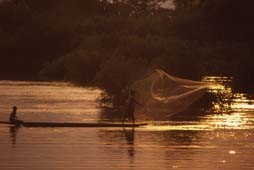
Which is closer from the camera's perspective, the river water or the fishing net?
the river water

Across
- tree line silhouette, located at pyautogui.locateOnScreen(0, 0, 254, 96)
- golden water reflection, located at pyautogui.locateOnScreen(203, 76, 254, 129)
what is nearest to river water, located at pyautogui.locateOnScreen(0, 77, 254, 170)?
golden water reflection, located at pyautogui.locateOnScreen(203, 76, 254, 129)

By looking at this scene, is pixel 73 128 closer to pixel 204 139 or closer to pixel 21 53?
pixel 204 139

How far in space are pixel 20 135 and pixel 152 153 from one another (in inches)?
192

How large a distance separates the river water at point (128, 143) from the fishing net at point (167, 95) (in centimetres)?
75

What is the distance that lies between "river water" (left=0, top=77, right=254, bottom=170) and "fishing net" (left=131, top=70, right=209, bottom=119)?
29.4 inches

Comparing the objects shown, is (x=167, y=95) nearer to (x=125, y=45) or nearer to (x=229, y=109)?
(x=229, y=109)

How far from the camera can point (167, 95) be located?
3275 cm

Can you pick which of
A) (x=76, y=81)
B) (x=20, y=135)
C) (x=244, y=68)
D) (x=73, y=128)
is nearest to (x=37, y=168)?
(x=20, y=135)

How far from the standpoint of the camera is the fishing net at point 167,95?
32.2m

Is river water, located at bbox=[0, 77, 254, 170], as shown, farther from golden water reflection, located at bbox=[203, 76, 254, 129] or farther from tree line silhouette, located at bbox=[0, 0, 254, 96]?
tree line silhouette, located at bbox=[0, 0, 254, 96]

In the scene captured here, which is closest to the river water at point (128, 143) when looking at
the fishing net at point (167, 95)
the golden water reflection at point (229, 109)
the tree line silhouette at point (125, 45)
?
the golden water reflection at point (229, 109)

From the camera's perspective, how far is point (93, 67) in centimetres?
6712

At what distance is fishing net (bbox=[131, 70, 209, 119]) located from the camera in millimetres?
32219

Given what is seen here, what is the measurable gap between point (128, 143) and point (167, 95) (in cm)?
848
